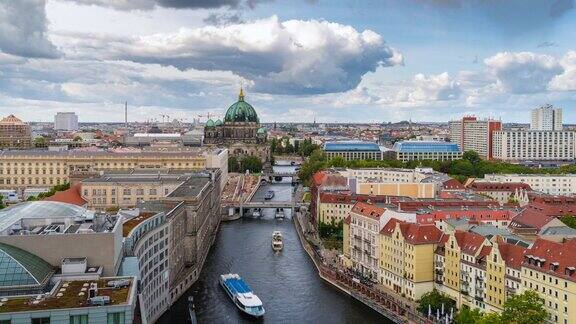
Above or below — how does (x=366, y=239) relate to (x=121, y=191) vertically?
below

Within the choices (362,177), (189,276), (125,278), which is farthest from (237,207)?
(125,278)

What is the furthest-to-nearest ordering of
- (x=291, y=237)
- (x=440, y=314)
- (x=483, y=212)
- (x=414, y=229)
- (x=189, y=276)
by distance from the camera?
(x=291, y=237), (x=483, y=212), (x=189, y=276), (x=414, y=229), (x=440, y=314)

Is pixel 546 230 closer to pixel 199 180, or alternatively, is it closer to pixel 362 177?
pixel 199 180

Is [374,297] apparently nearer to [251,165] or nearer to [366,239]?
[366,239]

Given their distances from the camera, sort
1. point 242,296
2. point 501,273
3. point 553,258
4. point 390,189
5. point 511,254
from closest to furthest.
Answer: point 553,258 < point 501,273 < point 511,254 < point 242,296 < point 390,189

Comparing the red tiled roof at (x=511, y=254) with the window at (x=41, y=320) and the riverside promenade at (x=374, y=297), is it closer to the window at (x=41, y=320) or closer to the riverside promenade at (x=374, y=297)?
the riverside promenade at (x=374, y=297)

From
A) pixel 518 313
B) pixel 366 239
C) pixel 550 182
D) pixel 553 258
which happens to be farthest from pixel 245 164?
pixel 518 313

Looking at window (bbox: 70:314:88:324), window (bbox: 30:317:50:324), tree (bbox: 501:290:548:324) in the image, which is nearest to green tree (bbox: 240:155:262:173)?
tree (bbox: 501:290:548:324)
